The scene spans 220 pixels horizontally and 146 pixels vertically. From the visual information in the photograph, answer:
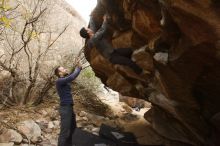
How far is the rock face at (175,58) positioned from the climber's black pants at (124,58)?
17cm

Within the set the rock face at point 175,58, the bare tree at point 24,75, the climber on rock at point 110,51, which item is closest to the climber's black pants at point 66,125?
the climber on rock at point 110,51

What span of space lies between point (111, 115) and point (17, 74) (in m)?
3.16

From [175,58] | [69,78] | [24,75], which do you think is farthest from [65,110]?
[24,75]

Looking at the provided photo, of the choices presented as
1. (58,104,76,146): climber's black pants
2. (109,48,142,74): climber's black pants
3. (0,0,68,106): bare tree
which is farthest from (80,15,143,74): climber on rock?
(0,0,68,106): bare tree

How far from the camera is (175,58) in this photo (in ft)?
17.8

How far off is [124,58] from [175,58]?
184 cm

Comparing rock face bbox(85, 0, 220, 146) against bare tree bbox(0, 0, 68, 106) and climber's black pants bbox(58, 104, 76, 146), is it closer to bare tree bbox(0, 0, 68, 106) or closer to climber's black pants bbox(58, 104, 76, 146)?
climber's black pants bbox(58, 104, 76, 146)

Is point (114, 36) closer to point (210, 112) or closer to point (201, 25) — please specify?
point (210, 112)

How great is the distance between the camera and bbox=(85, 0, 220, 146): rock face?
4.52 m

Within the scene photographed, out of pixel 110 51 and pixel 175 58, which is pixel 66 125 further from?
pixel 175 58

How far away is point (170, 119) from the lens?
8.26m

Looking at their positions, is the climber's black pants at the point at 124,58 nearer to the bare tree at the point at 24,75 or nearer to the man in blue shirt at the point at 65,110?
the man in blue shirt at the point at 65,110

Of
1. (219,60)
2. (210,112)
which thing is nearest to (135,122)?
(210,112)

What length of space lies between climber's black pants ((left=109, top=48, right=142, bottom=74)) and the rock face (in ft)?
0.56
